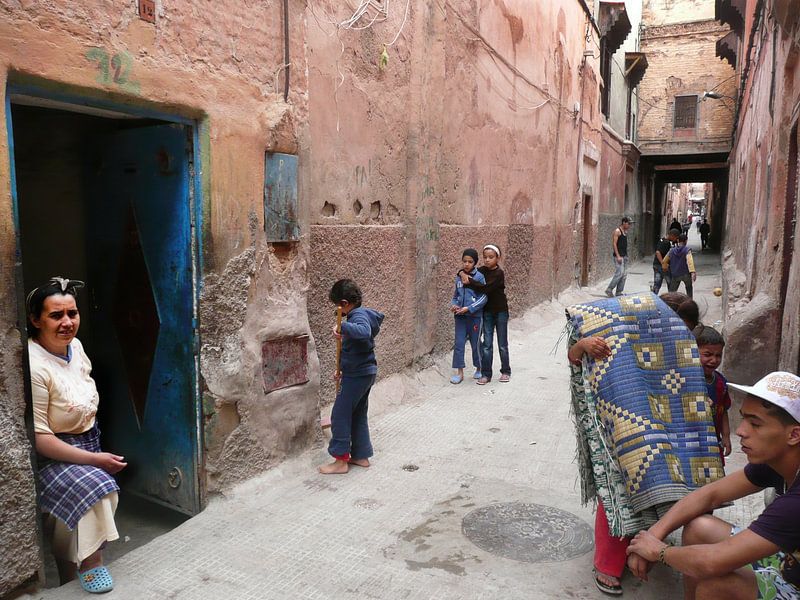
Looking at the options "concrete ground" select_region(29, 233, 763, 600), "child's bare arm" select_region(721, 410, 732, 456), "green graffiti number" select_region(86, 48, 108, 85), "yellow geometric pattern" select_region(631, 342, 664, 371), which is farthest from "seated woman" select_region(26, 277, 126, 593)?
"child's bare arm" select_region(721, 410, 732, 456)

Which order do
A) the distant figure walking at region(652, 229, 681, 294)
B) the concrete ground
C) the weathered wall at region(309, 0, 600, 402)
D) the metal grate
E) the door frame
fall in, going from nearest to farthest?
the concrete ground < the door frame < the weathered wall at region(309, 0, 600, 402) < the distant figure walking at region(652, 229, 681, 294) < the metal grate

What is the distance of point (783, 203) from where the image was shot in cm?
564

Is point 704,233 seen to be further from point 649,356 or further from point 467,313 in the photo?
point 649,356

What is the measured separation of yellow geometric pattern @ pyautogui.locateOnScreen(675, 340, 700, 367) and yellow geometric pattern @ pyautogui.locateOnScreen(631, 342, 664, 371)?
80 millimetres

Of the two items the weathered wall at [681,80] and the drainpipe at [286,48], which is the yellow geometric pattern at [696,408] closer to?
the drainpipe at [286,48]

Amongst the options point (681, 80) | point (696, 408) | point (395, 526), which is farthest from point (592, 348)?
point (681, 80)

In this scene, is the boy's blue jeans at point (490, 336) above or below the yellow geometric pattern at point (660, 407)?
below

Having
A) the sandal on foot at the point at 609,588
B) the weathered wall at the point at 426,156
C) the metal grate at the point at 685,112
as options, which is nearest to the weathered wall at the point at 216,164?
the weathered wall at the point at 426,156

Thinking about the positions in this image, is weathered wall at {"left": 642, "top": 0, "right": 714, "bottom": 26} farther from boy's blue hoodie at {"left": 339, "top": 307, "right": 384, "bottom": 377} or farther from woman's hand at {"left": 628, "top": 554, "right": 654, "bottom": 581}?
woman's hand at {"left": 628, "top": 554, "right": 654, "bottom": 581}

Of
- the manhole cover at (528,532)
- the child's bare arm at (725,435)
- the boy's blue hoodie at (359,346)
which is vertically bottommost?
the manhole cover at (528,532)

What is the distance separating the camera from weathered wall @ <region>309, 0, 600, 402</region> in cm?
524

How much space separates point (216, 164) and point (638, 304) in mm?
2404

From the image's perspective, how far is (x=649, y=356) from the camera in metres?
2.89

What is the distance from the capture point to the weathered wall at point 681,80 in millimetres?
26031
